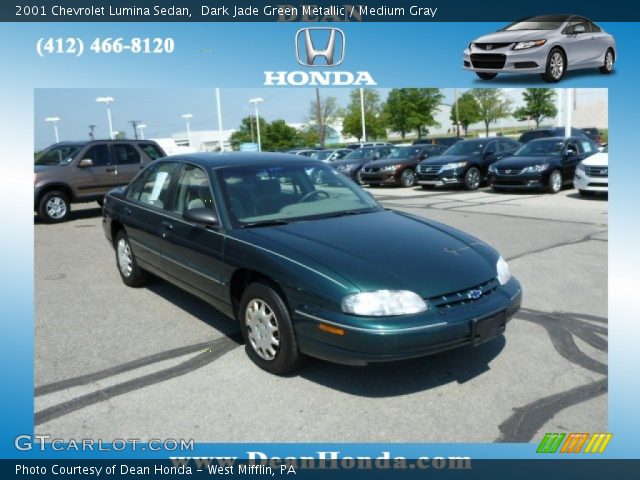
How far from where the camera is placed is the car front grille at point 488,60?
3.28m

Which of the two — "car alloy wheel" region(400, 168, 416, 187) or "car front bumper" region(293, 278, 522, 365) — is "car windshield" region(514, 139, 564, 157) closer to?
"car alloy wheel" region(400, 168, 416, 187)

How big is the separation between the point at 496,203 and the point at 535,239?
16.1ft

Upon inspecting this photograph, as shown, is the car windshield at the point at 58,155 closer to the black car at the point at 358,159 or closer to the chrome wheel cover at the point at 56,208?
the chrome wheel cover at the point at 56,208

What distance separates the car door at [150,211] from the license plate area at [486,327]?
298 cm

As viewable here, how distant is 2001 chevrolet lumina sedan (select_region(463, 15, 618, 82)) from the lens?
3188 millimetres

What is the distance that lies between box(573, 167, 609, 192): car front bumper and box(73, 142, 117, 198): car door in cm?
1096

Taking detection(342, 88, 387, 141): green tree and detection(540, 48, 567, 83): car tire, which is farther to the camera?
detection(342, 88, 387, 141): green tree

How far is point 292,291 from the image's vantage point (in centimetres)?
361

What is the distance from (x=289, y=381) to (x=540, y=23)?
2.78 metres

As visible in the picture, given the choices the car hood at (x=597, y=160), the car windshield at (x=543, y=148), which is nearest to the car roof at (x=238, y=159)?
the car hood at (x=597, y=160)

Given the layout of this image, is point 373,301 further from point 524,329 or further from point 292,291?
point 524,329

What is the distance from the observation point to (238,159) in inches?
198

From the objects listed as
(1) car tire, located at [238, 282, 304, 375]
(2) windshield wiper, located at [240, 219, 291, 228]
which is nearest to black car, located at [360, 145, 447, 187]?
(2) windshield wiper, located at [240, 219, 291, 228]

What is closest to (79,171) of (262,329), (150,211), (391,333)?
(150,211)
